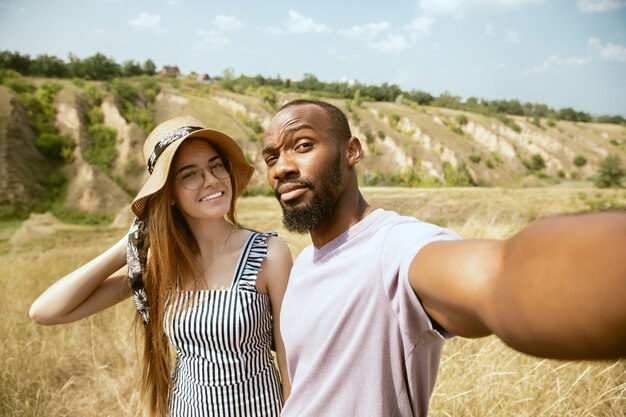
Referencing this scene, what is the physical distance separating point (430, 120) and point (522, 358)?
234 ft

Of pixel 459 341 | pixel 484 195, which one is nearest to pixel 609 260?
pixel 459 341

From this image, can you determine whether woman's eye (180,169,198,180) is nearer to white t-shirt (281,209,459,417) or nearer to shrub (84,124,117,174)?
white t-shirt (281,209,459,417)

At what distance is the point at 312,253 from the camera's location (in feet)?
5.05

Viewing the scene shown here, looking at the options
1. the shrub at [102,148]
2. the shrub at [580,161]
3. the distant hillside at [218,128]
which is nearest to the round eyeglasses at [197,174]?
the distant hillside at [218,128]

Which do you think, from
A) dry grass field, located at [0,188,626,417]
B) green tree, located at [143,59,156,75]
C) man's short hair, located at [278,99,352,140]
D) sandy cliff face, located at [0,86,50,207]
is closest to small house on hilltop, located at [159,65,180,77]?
green tree, located at [143,59,156,75]

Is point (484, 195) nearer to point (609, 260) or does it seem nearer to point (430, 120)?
point (609, 260)

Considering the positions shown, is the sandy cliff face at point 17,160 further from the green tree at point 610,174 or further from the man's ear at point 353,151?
the green tree at point 610,174

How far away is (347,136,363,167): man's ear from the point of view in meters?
1.65

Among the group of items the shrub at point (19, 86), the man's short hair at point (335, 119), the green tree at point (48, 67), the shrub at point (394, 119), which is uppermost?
the green tree at point (48, 67)

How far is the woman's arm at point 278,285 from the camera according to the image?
6.96 ft

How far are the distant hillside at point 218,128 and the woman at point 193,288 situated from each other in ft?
115

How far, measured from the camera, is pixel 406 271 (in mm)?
1018

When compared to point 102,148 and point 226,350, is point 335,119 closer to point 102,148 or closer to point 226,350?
point 226,350

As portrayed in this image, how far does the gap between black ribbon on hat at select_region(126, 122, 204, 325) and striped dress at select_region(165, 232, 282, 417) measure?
0.51ft
